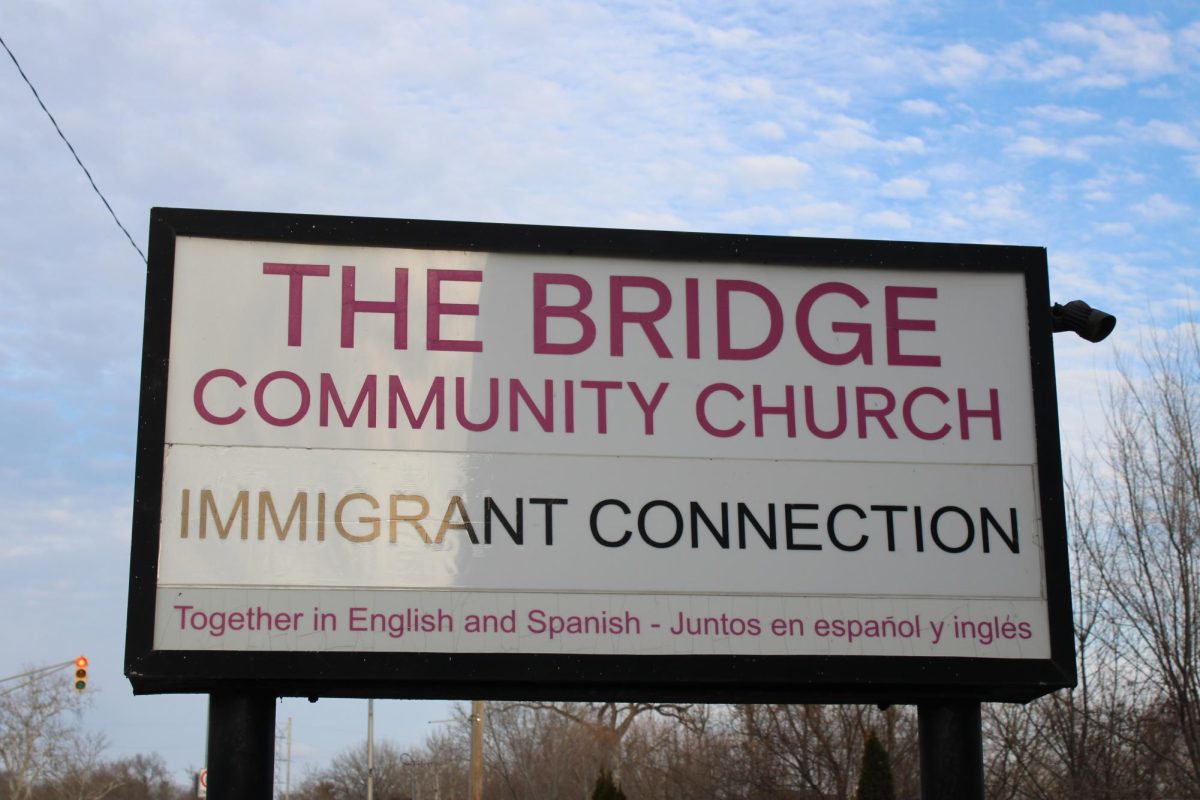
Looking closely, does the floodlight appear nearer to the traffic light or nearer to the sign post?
the sign post

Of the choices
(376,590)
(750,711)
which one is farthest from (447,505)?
(750,711)

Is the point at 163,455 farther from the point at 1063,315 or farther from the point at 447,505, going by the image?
the point at 1063,315

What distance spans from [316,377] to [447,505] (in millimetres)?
824

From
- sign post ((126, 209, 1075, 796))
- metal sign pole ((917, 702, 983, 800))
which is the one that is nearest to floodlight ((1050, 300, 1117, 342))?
sign post ((126, 209, 1075, 796))

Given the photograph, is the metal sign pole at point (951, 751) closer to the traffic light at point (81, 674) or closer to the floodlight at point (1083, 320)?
the floodlight at point (1083, 320)

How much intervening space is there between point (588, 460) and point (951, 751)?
216 cm

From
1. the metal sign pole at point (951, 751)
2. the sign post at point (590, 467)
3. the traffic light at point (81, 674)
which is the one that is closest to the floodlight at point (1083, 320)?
the sign post at point (590, 467)

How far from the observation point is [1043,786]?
21391 mm

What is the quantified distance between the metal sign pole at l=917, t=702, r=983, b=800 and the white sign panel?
434 mm

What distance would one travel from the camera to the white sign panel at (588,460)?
20.5 ft

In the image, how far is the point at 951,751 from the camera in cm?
669

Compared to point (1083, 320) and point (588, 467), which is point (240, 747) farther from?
point (1083, 320)

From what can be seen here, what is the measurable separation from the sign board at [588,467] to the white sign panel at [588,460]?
1 cm

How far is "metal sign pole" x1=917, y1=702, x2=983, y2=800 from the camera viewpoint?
6.62 m
